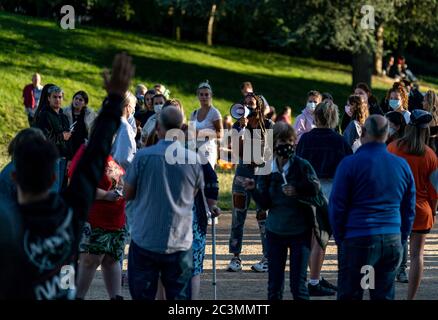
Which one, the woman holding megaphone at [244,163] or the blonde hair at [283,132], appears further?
the woman holding megaphone at [244,163]

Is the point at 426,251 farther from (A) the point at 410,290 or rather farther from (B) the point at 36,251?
(B) the point at 36,251

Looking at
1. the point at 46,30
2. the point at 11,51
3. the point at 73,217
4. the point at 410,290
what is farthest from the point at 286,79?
the point at 73,217

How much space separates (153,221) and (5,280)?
10.6 feet

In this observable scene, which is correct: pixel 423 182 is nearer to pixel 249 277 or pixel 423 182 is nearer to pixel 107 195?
pixel 249 277

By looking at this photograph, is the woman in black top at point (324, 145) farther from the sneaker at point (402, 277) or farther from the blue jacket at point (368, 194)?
the blue jacket at point (368, 194)

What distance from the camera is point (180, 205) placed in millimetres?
7797

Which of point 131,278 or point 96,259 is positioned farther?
point 96,259

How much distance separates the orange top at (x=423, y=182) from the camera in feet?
32.8

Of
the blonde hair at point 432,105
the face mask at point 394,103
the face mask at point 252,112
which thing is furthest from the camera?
the face mask at point 394,103

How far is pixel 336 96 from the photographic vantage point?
120ft

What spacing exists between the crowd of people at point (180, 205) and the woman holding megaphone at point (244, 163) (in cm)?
113

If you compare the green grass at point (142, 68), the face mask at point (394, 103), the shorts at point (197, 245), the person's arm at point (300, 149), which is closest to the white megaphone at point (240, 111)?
the person's arm at point (300, 149)

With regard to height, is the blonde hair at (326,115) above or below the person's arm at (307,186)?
above

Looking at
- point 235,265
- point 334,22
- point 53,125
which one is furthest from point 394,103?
point 334,22
